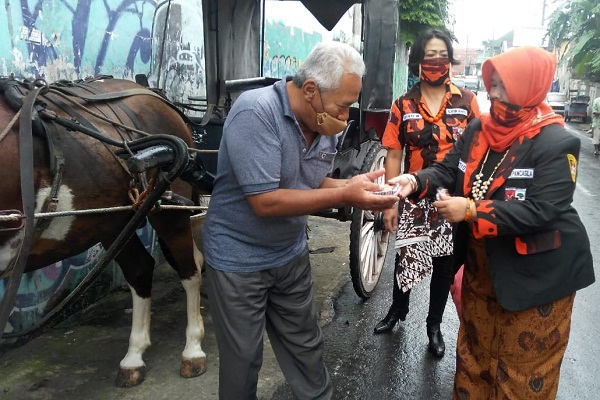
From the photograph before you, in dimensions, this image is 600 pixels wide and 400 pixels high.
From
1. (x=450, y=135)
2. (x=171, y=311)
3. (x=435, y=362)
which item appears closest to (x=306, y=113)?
(x=450, y=135)

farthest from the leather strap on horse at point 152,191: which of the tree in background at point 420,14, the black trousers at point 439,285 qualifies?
the tree in background at point 420,14

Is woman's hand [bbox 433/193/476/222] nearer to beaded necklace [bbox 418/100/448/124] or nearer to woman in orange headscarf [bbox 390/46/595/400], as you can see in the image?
woman in orange headscarf [bbox 390/46/595/400]

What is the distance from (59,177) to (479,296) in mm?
1898

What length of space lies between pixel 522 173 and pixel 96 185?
186 centimetres

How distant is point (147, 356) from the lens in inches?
129

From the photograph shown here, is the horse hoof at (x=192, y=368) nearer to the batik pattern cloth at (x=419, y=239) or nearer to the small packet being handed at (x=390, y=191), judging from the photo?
the batik pattern cloth at (x=419, y=239)

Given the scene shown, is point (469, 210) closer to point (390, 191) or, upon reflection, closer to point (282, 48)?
point (390, 191)

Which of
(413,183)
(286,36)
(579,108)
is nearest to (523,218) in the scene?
(413,183)

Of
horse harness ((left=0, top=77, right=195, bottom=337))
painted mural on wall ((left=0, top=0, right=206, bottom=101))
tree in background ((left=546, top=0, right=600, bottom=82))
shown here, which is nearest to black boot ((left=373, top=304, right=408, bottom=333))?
horse harness ((left=0, top=77, right=195, bottom=337))

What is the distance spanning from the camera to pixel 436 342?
11.0 ft

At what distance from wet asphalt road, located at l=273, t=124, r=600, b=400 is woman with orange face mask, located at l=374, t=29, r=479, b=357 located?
53 cm

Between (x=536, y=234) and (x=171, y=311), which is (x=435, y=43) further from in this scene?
(x=171, y=311)

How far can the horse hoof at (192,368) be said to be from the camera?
10.1 ft

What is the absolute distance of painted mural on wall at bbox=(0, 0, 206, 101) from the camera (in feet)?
10.3
